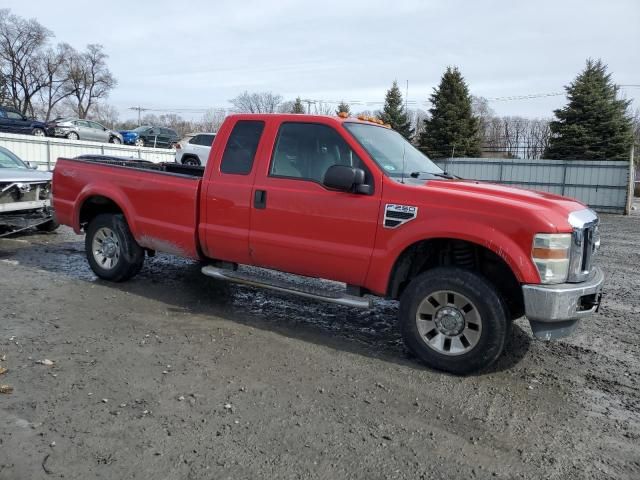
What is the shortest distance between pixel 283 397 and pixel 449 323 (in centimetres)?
145

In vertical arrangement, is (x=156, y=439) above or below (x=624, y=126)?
below

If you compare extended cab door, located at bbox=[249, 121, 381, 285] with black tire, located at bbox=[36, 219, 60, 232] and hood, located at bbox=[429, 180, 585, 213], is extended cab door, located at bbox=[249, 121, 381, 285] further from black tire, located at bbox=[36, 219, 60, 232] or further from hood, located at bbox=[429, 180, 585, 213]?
black tire, located at bbox=[36, 219, 60, 232]

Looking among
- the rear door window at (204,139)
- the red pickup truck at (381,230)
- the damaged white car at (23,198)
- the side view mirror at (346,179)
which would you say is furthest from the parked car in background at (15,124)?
the side view mirror at (346,179)

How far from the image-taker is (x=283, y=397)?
3.61 meters

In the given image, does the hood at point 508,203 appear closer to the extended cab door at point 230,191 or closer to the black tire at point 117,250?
the extended cab door at point 230,191

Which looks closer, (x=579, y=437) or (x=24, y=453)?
(x=24, y=453)

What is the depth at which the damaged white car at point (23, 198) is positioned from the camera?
8.26m

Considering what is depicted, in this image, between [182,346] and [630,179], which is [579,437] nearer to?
[182,346]

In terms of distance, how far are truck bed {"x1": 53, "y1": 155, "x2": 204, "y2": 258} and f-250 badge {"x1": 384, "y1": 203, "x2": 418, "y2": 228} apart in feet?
6.98

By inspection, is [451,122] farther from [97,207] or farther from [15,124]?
[97,207]

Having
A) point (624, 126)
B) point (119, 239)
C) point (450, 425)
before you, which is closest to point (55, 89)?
point (624, 126)

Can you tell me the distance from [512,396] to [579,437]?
0.59m

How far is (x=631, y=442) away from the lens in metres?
3.19

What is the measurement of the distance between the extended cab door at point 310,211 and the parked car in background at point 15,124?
1073 inches
